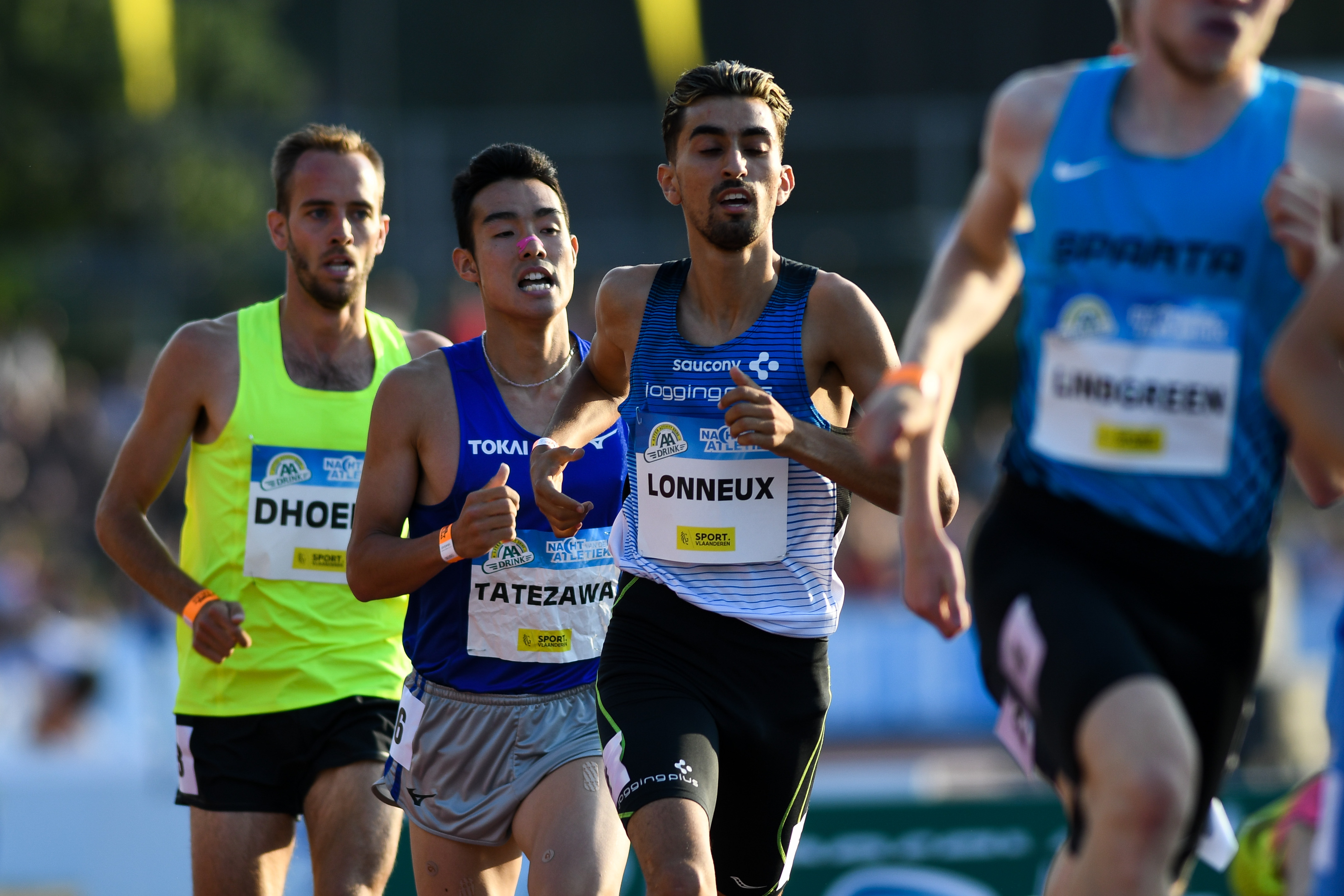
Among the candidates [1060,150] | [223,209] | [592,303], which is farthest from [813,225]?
[1060,150]

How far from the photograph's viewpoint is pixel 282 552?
5.25 meters

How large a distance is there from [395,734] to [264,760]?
0.52 m

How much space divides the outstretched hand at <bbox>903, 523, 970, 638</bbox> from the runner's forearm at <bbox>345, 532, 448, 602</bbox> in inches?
66.5

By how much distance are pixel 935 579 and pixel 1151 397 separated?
541 millimetres

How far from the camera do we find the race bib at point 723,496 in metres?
4.38

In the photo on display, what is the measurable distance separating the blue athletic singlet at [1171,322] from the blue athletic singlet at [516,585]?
1941 mm

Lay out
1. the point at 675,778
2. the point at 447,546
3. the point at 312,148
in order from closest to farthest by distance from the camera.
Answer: the point at 675,778 → the point at 447,546 → the point at 312,148

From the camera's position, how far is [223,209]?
23.0 metres

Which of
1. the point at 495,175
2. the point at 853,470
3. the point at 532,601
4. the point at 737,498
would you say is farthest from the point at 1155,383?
the point at 495,175

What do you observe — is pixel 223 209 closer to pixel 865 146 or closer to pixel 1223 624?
pixel 865 146

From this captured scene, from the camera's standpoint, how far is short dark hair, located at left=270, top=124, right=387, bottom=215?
18.3 feet

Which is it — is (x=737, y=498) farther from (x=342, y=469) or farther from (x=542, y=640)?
(x=342, y=469)

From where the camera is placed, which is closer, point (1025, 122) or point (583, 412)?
point (1025, 122)

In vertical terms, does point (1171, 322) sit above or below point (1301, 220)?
below
